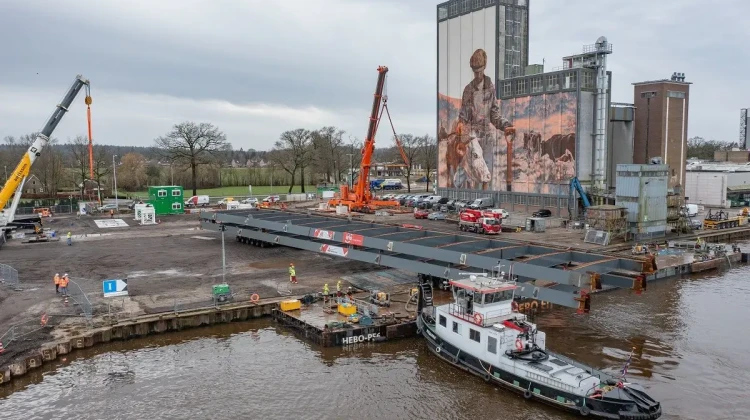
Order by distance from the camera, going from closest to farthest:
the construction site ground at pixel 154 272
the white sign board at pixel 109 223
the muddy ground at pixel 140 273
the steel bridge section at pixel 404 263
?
the steel bridge section at pixel 404 263 → the muddy ground at pixel 140 273 → the construction site ground at pixel 154 272 → the white sign board at pixel 109 223

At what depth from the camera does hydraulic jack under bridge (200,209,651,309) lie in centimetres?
2594

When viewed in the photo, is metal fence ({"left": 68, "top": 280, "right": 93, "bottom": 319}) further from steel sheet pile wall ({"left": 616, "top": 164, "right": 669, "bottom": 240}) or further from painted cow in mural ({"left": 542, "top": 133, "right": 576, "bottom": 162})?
painted cow in mural ({"left": 542, "top": 133, "right": 576, "bottom": 162})

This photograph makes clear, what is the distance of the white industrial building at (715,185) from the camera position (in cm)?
8019

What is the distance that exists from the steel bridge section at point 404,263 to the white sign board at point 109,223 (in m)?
19.0

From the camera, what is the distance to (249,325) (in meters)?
30.5

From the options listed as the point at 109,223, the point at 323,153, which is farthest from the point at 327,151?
the point at 109,223

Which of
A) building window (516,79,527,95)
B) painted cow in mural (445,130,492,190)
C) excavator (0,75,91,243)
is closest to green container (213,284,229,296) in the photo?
excavator (0,75,91,243)

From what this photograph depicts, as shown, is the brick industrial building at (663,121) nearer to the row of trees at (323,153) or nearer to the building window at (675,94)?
the building window at (675,94)

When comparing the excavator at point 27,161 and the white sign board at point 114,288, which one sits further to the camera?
the excavator at point 27,161

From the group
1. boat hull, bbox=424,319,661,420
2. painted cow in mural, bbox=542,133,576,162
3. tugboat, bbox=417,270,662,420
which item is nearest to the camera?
boat hull, bbox=424,319,661,420

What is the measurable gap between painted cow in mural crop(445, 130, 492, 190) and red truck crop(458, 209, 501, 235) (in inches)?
840

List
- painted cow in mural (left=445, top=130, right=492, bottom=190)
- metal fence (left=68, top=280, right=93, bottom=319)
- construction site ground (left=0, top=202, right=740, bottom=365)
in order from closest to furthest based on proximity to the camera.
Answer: metal fence (left=68, top=280, right=93, bottom=319)
construction site ground (left=0, top=202, right=740, bottom=365)
painted cow in mural (left=445, top=130, right=492, bottom=190)

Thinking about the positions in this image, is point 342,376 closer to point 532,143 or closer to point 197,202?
point 532,143

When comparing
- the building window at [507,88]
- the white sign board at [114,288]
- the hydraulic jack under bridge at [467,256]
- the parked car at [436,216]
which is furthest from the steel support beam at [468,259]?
the building window at [507,88]
